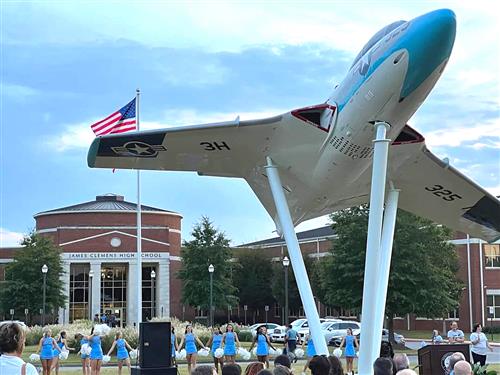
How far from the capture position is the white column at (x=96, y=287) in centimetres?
6594

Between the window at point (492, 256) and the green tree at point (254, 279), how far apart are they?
21429 millimetres

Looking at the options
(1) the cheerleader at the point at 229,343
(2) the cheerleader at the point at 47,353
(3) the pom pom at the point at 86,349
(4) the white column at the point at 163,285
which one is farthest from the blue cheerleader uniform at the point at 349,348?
(4) the white column at the point at 163,285

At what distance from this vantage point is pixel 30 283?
190ft

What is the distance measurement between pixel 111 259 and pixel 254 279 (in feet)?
45.0

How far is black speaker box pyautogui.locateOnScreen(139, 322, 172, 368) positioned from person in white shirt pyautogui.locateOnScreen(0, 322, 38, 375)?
10.6 metres

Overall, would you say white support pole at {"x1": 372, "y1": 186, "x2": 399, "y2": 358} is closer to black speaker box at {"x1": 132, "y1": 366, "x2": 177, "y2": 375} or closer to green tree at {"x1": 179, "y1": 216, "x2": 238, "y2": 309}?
Answer: black speaker box at {"x1": 132, "y1": 366, "x2": 177, "y2": 375}

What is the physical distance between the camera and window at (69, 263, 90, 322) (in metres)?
67.4

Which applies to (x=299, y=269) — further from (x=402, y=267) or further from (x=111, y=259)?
(x=111, y=259)

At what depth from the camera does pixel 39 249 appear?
194 ft

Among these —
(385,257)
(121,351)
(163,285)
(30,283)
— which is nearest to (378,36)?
(385,257)

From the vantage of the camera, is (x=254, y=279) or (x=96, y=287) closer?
(x=96, y=287)

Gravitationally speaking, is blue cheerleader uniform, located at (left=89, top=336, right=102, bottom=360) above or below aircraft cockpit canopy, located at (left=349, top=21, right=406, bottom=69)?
below

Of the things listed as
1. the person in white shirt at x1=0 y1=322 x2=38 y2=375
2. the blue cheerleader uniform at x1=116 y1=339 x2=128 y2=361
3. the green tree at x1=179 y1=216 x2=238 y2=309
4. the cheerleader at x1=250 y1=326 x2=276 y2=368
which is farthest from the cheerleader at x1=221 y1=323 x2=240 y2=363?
the green tree at x1=179 y1=216 x2=238 y2=309

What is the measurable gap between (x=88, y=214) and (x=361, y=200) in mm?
56175
